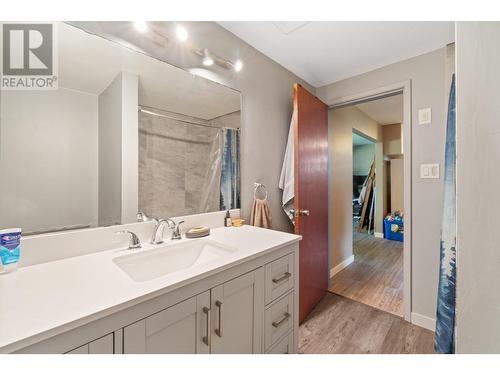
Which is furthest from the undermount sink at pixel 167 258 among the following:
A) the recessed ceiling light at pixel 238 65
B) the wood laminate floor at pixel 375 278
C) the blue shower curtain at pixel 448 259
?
the wood laminate floor at pixel 375 278

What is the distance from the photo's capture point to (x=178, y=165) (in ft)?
4.06

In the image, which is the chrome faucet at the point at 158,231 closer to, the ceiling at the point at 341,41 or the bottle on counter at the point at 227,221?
the bottle on counter at the point at 227,221

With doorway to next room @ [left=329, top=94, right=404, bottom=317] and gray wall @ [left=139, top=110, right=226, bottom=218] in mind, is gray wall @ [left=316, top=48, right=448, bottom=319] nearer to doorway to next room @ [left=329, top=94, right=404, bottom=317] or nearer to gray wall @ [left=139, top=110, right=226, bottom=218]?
doorway to next room @ [left=329, top=94, right=404, bottom=317]

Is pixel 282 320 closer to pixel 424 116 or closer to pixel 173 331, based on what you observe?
pixel 173 331

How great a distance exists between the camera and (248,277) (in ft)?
2.95

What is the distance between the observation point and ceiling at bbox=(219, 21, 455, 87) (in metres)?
1.43

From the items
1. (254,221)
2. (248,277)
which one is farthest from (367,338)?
(248,277)

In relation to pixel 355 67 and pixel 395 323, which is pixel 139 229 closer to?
pixel 395 323

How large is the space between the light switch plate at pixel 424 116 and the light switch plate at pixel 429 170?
1.14ft

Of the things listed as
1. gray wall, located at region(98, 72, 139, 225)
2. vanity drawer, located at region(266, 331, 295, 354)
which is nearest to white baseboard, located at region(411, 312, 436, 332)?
vanity drawer, located at region(266, 331, 295, 354)

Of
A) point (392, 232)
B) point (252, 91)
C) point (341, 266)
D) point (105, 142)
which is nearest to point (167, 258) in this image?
point (105, 142)

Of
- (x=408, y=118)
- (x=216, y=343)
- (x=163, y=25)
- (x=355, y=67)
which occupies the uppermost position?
(x=355, y=67)

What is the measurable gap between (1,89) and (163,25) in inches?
A: 30.8

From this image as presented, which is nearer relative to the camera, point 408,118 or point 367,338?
point 367,338
